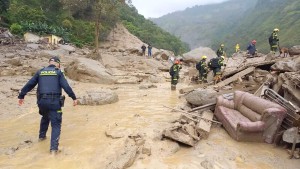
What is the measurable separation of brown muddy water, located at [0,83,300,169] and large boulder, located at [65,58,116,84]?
23.1 ft

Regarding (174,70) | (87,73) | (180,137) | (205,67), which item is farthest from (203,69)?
(180,137)

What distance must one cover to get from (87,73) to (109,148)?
10.4 metres

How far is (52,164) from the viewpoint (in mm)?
5543

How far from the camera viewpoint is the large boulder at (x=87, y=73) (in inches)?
639

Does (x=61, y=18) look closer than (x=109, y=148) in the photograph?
No

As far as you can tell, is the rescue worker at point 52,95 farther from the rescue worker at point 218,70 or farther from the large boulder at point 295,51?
the large boulder at point 295,51

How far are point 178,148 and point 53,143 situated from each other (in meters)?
2.39

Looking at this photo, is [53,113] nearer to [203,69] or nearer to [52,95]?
[52,95]

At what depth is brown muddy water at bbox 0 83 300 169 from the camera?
5703mm

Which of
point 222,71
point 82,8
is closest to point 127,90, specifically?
point 222,71

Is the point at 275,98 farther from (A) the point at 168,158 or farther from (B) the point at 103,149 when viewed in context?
(B) the point at 103,149

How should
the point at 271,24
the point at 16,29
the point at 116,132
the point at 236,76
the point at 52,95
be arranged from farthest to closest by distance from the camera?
the point at 271,24 < the point at 16,29 < the point at 236,76 < the point at 116,132 < the point at 52,95

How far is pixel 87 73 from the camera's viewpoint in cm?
1627

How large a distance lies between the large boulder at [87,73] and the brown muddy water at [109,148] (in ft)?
23.1
